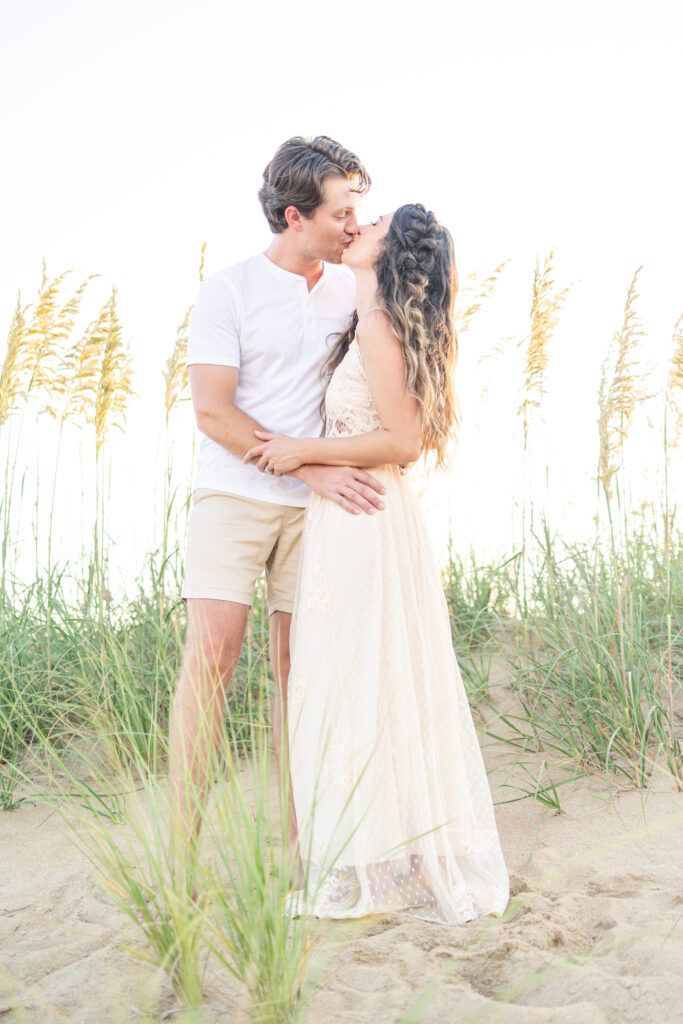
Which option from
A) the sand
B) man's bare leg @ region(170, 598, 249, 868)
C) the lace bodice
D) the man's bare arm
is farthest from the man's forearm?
the sand

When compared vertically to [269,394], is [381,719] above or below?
below

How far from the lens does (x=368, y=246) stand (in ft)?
9.47

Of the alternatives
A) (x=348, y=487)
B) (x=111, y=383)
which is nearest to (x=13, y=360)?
(x=111, y=383)

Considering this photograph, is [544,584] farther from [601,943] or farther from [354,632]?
[601,943]

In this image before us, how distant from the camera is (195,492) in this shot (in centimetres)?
302

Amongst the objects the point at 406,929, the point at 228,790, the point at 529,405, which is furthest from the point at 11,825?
the point at 529,405

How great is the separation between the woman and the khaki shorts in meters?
0.15

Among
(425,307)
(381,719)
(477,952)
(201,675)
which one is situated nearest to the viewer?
(477,952)

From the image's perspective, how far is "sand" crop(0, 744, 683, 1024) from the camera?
2.02m

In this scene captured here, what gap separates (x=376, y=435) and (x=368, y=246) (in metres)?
0.60

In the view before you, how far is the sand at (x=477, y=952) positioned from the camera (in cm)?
202

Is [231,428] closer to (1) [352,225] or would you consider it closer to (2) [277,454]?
(2) [277,454]

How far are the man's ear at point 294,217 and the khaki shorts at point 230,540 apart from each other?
0.91 meters

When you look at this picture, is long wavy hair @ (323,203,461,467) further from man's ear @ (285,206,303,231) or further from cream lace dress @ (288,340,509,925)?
man's ear @ (285,206,303,231)
